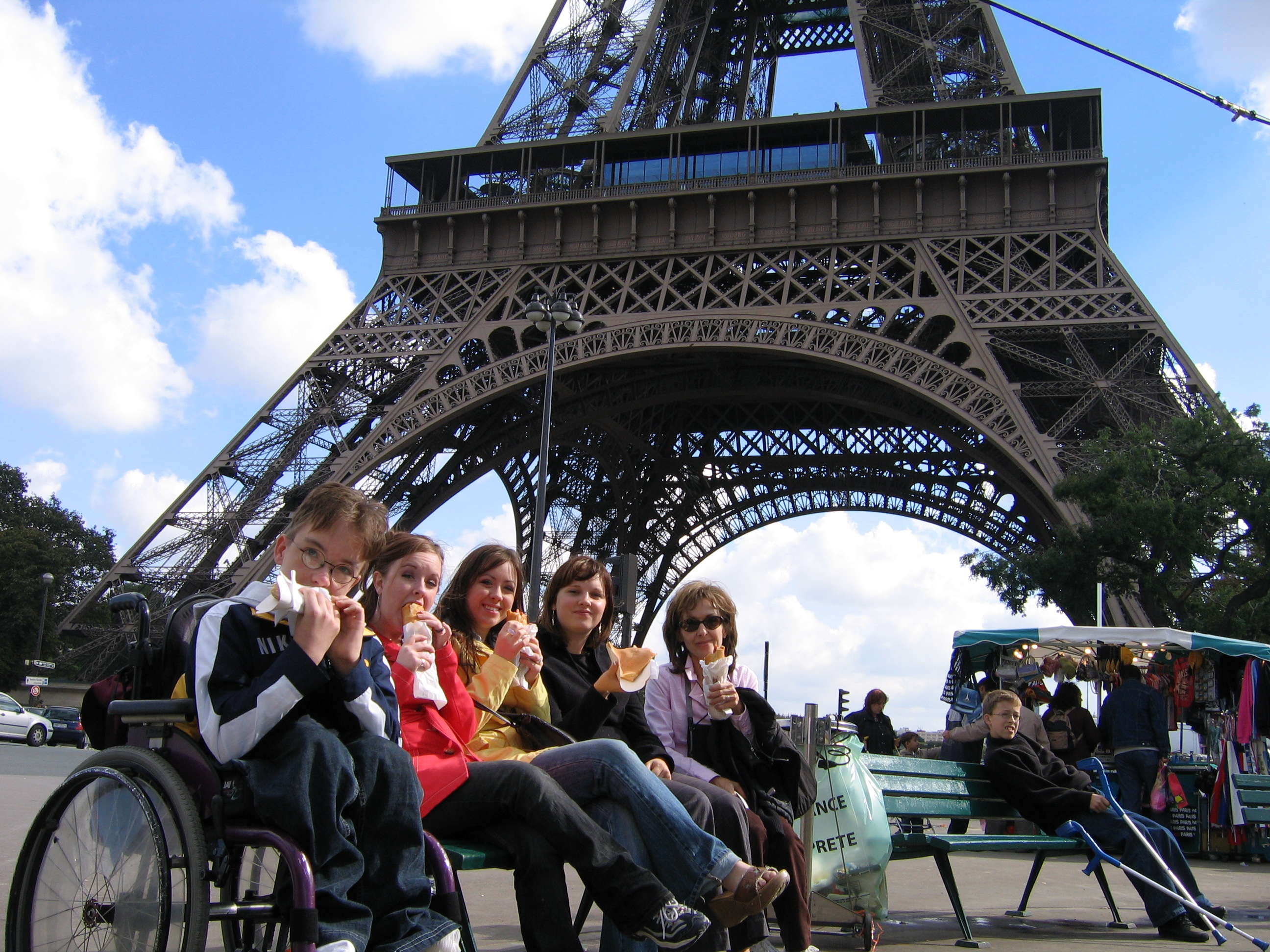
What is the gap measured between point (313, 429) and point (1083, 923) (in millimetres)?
18493

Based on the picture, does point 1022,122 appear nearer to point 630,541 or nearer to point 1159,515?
point 1159,515

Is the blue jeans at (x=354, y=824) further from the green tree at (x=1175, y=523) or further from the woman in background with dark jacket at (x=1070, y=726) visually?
the green tree at (x=1175, y=523)

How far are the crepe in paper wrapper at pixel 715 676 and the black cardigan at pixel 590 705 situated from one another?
234mm

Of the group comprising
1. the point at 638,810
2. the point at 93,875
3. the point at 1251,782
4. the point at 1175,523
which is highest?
the point at 1175,523

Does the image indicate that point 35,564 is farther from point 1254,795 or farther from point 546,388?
point 1254,795

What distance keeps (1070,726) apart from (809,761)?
677 cm

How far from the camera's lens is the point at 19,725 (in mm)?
21609

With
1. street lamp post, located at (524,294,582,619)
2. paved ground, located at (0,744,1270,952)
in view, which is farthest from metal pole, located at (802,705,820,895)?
street lamp post, located at (524,294,582,619)

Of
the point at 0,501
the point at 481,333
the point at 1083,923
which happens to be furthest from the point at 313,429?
the point at 0,501

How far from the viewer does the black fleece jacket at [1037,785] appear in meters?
5.61

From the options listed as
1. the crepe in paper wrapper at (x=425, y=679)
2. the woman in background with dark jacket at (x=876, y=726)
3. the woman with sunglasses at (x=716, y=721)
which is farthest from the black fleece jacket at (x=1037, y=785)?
the woman in background with dark jacket at (x=876, y=726)

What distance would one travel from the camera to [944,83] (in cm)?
2356

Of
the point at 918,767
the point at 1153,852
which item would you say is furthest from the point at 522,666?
the point at 1153,852

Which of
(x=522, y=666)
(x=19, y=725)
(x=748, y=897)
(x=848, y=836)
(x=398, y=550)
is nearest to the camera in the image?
(x=748, y=897)
